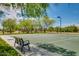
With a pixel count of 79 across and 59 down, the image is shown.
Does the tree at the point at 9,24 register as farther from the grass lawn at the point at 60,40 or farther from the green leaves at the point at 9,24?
the grass lawn at the point at 60,40

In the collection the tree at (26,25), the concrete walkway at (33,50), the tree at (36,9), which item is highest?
the tree at (36,9)

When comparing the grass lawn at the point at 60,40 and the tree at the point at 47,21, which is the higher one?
the tree at the point at 47,21

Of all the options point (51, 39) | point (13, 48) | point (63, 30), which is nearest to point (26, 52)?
point (13, 48)

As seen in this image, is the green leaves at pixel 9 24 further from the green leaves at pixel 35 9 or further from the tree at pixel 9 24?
the green leaves at pixel 35 9

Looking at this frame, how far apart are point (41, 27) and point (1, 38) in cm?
43

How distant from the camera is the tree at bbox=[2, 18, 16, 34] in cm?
224

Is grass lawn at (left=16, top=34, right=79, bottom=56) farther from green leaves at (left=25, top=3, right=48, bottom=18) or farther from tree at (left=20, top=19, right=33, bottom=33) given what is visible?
green leaves at (left=25, top=3, right=48, bottom=18)

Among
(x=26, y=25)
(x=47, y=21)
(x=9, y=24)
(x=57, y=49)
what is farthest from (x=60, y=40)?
(x=9, y=24)

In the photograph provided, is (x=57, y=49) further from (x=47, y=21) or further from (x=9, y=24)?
(x=9, y=24)

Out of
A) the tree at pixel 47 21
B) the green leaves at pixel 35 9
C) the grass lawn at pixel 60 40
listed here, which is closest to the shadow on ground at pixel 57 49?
the grass lawn at pixel 60 40

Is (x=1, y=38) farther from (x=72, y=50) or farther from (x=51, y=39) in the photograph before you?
(x=72, y=50)

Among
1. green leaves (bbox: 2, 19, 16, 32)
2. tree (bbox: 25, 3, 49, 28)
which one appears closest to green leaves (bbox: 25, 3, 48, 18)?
tree (bbox: 25, 3, 49, 28)

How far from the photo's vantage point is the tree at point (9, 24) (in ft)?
7.34

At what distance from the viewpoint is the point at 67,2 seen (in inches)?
85.5
